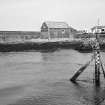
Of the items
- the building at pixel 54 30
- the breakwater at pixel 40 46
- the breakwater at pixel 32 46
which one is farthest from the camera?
the building at pixel 54 30

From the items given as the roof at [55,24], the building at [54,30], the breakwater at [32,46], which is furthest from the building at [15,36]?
the roof at [55,24]

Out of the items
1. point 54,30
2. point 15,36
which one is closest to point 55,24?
point 54,30

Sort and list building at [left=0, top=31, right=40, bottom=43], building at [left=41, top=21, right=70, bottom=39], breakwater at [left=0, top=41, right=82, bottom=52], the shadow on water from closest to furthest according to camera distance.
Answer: the shadow on water → breakwater at [left=0, top=41, right=82, bottom=52] → building at [left=41, top=21, right=70, bottom=39] → building at [left=0, top=31, right=40, bottom=43]

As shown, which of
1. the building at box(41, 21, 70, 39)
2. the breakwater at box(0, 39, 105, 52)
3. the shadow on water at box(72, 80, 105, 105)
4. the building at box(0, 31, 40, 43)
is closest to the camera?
the shadow on water at box(72, 80, 105, 105)

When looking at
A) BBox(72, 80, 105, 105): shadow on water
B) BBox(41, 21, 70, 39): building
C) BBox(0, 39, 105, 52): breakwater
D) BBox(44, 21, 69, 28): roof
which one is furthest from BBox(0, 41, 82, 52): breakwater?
BBox(72, 80, 105, 105): shadow on water

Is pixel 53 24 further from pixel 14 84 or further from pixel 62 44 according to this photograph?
pixel 14 84

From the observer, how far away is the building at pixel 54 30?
73.8m

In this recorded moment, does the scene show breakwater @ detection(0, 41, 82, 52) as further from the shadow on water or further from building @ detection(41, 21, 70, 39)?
the shadow on water

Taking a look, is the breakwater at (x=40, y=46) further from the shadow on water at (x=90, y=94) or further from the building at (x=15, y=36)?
the shadow on water at (x=90, y=94)

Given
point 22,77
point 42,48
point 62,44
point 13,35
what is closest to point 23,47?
point 42,48

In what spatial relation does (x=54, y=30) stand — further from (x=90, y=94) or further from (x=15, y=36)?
(x=90, y=94)

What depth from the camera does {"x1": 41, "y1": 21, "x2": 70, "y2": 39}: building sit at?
73750mm

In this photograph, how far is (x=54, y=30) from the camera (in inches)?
2916

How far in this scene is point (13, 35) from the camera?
82812 millimetres
